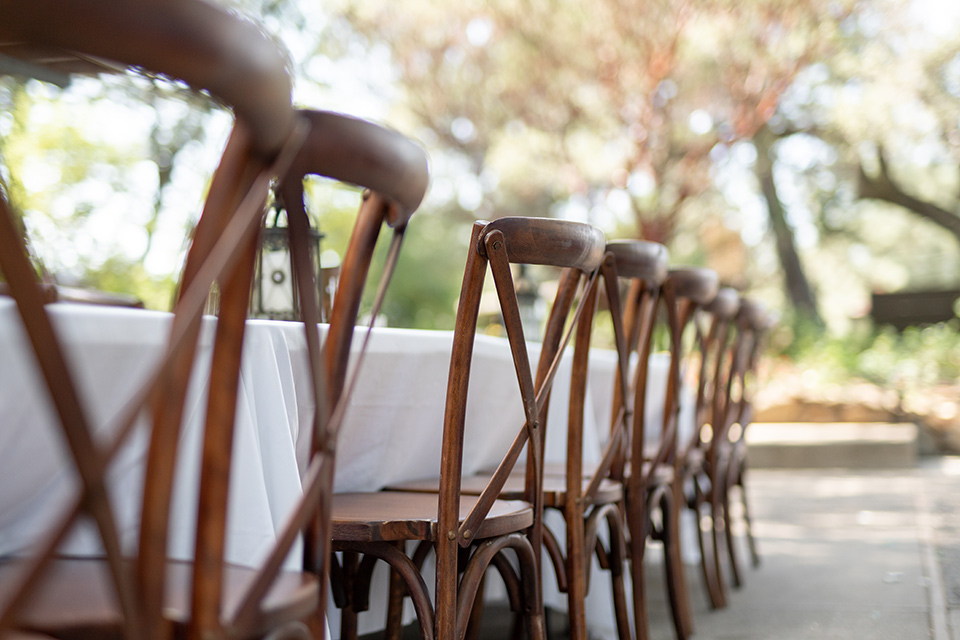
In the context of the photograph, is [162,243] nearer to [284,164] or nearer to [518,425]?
[518,425]

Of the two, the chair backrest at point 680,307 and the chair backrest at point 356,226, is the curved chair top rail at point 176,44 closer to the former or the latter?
the chair backrest at point 356,226

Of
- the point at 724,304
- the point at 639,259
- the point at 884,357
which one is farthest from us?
the point at 884,357

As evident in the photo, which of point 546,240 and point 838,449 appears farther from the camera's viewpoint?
point 838,449

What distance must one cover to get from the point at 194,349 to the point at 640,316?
142 centimetres

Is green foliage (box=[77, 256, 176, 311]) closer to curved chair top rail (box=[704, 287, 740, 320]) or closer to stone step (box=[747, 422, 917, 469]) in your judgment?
stone step (box=[747, 422, 917, 469])

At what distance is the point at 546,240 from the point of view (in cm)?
125

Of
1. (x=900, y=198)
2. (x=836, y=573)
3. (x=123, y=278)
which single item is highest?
(x=900, y=198)

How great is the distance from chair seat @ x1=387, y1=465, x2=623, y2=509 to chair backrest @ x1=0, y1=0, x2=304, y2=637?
0.99m

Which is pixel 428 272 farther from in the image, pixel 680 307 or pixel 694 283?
pixel 694 283

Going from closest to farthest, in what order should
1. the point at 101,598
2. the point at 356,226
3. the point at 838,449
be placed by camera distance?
1. the point at 101,598
2. the point at 356,226
3. the point at 838,449

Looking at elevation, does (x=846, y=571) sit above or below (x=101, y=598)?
below

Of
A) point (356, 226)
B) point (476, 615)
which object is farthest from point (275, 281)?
point (356, 226)

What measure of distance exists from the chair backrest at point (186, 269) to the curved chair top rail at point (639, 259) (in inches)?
41.7

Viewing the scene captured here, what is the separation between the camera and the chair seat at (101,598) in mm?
617
